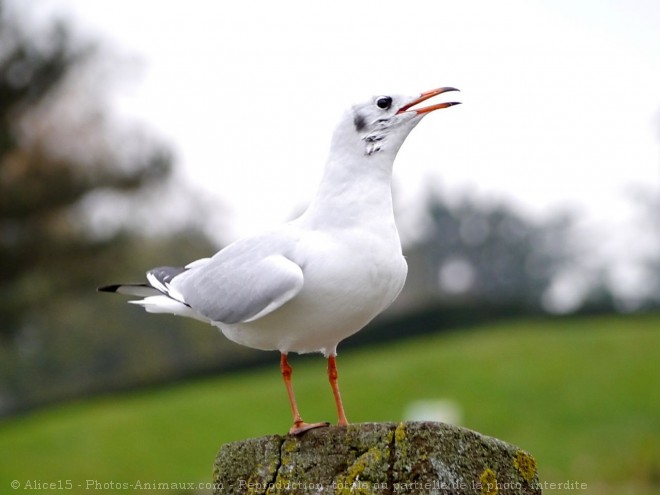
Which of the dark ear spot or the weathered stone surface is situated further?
the dark ear spot

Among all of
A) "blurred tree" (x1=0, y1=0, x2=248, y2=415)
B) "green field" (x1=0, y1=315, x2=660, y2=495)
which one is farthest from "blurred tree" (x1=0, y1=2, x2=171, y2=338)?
"green field" (x1=0, y1=315, x2=660, y2=495)

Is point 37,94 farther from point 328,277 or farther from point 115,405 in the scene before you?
point 328,277

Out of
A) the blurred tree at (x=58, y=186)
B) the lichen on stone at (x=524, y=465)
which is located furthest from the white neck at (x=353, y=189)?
the blurred tree at (x=58, y=186)

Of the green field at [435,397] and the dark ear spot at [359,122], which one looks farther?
the green field at [435,397]

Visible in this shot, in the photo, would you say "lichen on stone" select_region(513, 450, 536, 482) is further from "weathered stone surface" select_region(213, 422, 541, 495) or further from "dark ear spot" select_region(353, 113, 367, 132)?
"dark ear spot" select_region(353, 113, 367, 132)

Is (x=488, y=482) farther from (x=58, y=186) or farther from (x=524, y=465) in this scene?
(x=58, y=186)

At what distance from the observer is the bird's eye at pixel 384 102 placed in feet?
15.2

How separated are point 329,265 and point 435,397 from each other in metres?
14.0

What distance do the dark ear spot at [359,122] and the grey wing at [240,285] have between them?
72cm

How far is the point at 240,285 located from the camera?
451 centimetres

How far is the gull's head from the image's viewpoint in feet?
15.1

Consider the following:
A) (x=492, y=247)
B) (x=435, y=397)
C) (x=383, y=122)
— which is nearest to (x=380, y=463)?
(x=383, y=122)

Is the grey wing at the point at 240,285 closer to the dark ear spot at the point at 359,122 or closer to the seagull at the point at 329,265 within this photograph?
the seagull at the point at 329,265

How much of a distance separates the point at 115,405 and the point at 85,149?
9.29 metres
